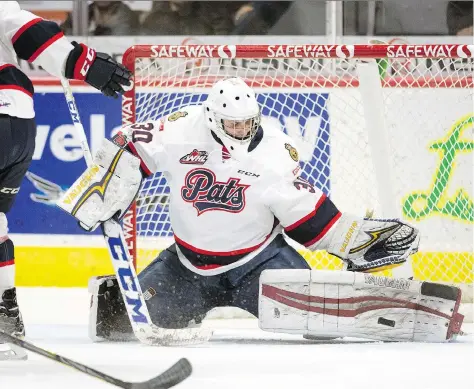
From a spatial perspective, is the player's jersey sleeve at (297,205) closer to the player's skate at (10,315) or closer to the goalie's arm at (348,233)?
the goalie's arm at (348,233)

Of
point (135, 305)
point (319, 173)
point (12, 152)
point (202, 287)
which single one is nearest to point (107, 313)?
point (135, 305)

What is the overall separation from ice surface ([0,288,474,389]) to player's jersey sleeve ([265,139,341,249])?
36cm

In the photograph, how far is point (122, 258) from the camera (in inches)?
147

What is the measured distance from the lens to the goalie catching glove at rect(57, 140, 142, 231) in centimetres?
377

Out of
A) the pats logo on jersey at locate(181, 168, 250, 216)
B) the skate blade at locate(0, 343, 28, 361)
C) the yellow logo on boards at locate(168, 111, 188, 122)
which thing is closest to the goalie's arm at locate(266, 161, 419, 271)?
the pats logo on jersey at locate(181, 168, 250, 216)

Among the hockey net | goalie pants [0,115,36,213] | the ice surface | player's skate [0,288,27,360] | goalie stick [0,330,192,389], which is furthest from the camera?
the hockey net

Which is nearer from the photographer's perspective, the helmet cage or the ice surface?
the ice surface

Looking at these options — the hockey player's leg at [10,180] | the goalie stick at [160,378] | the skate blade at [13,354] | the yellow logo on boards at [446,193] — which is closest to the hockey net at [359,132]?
the yellow logo on boards at [446,193]

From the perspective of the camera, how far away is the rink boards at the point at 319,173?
5035 millimetres

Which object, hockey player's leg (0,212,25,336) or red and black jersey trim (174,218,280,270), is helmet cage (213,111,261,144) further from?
hockey player's leg (0,212,25,336)

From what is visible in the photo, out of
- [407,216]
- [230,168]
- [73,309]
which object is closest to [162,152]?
[230,168]

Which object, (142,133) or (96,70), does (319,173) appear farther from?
(96,70)

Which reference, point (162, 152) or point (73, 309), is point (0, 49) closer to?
point (162, 152)

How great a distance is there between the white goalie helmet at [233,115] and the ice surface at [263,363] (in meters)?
0.63
